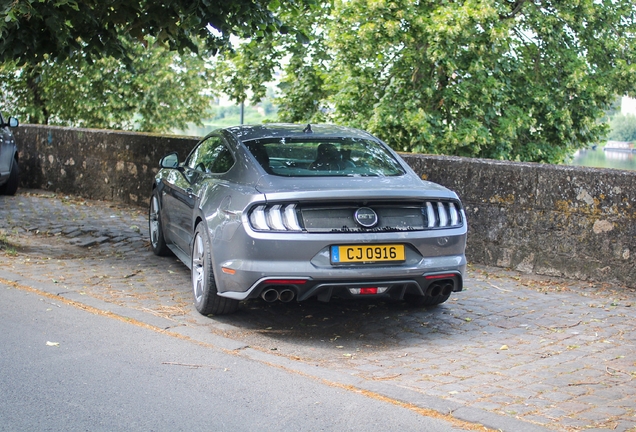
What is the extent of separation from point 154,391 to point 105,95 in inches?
1314

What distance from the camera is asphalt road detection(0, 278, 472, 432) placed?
4605 millimetres

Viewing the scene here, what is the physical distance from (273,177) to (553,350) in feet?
7.74

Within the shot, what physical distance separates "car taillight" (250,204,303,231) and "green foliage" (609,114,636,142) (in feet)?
56.3

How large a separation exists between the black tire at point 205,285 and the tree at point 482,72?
14514 mm

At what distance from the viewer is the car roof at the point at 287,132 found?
299 inches

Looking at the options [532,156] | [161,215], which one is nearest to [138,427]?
A: [161,215]

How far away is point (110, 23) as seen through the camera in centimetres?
1042

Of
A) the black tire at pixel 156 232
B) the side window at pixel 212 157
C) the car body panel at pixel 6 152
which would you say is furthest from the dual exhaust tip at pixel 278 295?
the car body panel at pixel 6 152

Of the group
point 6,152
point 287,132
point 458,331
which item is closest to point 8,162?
point 6,152

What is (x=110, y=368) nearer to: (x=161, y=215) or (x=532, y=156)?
(x=161, y=215)

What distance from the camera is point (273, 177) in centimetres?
672

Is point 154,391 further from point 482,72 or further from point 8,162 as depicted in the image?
point 482,72

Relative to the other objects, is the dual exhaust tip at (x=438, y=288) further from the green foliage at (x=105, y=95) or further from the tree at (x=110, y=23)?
the green foliage at (x=105, y=95)

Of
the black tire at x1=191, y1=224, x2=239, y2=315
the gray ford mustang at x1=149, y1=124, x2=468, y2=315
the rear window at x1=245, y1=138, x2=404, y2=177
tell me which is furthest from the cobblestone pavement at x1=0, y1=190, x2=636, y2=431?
the rear window at x1=245, y1=138, x2=404, y2=177
